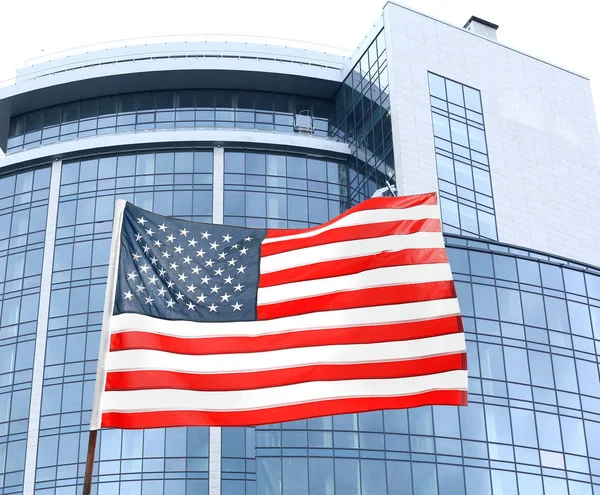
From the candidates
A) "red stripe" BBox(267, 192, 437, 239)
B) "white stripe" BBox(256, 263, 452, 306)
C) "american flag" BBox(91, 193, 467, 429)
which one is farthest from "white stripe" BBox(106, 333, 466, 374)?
"red stripe" BBox(267, 192, 437, 239)

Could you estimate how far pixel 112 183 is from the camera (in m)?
62.7

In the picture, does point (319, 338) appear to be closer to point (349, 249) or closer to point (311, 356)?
point (311, 356)

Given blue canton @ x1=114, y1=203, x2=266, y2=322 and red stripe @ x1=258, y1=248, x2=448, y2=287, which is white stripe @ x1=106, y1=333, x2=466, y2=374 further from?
red stripe @ x1=258, y1=248, x2=448, y2=287

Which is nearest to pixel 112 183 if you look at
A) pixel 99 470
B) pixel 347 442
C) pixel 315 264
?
pixel 99 470

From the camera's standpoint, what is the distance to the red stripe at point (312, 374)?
784 inches

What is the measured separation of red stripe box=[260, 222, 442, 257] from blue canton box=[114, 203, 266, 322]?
592 mm

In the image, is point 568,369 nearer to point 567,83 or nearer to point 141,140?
point 567,83

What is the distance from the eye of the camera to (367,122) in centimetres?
6166

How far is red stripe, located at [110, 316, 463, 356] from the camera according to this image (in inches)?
795

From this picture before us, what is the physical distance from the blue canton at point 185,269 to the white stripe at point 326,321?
0.48 ft

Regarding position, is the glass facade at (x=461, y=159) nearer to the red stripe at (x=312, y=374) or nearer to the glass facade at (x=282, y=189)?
the glass facade at (x=282, y=189)

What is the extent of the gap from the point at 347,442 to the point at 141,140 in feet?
68.4

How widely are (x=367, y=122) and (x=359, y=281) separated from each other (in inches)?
1622

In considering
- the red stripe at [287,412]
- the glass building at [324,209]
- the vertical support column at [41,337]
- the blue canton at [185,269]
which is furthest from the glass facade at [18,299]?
the red stripe at [287,412]
